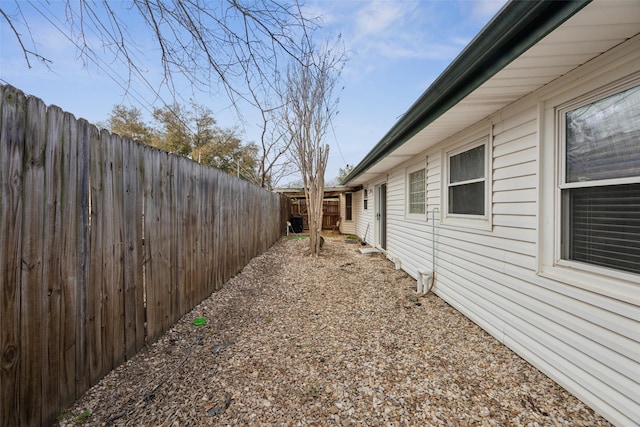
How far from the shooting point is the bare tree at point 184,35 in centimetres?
174

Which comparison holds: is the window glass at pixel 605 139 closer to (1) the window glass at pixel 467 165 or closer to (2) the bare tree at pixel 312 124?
(1) the window glass at pixel 467 165

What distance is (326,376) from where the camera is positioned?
217 centimetres

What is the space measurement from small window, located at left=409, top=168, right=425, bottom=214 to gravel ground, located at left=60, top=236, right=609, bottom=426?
7.13 ft

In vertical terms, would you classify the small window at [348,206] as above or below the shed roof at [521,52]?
below

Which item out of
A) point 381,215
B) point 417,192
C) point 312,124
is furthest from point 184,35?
point 381,215

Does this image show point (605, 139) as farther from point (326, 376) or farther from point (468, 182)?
point (326, 376)

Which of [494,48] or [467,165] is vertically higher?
[494,48]

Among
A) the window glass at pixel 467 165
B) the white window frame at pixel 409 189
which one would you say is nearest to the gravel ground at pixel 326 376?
the window glass at pixel 467 165

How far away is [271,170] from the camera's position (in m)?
17.6

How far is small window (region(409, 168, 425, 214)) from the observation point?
5.08 m

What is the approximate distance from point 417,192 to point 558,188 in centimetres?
321

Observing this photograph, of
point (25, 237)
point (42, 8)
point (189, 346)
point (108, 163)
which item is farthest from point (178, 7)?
point (189, 346)

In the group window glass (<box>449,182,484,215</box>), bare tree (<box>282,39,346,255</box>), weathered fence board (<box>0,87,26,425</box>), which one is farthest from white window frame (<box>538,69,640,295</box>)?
bare tree (<box>282,39,346,255</box>)

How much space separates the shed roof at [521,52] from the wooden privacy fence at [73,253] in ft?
9.37
